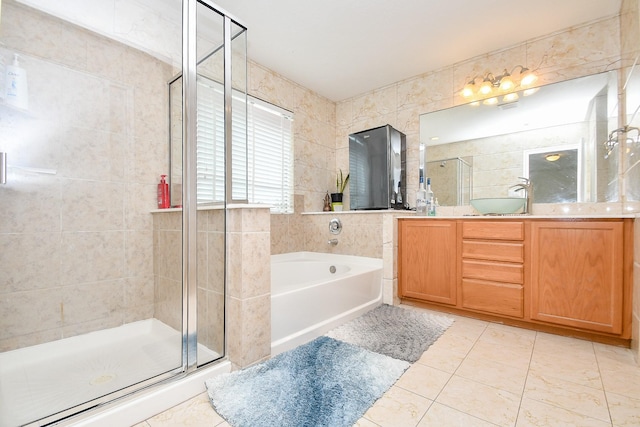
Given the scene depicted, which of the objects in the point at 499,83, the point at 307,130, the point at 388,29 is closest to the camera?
the point at 388,29

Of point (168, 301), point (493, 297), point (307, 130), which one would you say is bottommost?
point (493, 297)

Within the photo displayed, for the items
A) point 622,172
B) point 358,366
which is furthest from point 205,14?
point 622,172

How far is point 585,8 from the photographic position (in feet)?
6.39

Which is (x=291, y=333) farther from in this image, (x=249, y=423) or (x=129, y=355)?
(x=129, y=355)

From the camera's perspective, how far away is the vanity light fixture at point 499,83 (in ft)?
7.62

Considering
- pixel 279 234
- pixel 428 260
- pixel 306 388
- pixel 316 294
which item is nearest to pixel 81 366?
pixel 306 388

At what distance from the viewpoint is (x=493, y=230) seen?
2.07 m

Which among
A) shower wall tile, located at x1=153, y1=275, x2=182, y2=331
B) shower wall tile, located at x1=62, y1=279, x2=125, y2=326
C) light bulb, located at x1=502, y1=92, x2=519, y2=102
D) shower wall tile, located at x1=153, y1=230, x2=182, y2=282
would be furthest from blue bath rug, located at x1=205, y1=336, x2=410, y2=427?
light bulb, located at x1=502, y1=92, x2=519, y2=102

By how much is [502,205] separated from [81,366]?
2.96 meters

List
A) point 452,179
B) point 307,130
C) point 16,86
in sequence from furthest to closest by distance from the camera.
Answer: point 307,130 → point 452,179 → point 16,86

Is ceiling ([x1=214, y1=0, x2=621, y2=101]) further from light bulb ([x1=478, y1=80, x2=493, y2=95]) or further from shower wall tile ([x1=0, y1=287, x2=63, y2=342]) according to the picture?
shower wall tile ([x1=0, y1=287, x2=63, y2=342])

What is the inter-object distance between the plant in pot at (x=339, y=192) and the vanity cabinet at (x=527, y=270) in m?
0.83

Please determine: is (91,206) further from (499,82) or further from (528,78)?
(528,78)

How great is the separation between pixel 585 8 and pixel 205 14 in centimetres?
258
